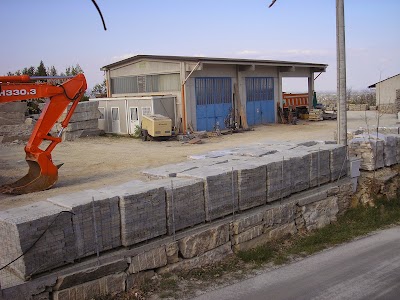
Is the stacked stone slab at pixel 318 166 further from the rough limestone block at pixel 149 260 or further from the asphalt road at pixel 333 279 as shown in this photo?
the rough limestone block at pixel 149 260

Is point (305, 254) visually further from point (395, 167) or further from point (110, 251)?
point (395, 167)

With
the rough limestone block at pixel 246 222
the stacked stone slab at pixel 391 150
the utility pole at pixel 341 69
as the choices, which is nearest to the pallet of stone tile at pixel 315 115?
the stacked stone slab at pixel 391 150

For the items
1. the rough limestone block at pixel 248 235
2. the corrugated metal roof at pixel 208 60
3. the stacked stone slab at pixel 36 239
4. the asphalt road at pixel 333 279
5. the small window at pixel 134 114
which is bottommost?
the asphalt road at pixel 333 279

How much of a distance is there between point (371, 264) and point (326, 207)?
2913mm

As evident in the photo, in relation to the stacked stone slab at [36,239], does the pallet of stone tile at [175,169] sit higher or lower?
higher

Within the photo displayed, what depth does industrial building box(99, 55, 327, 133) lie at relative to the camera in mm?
24219

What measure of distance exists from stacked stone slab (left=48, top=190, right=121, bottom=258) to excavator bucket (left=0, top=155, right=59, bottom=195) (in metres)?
4.67

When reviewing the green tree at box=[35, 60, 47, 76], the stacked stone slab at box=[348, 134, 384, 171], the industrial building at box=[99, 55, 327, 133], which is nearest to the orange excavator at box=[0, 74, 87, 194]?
the stacked stone slab at box=[348, 134, 384, 171]

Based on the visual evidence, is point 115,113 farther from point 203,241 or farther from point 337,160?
point 203,241

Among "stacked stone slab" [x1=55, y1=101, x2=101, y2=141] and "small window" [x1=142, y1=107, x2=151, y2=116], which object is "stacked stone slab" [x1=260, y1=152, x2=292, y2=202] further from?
"stacked stone slab" [x1=55, y1=101, x2=101, y2=141]

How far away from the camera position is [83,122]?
79.6 ft

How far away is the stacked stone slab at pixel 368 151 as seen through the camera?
13.4 metres

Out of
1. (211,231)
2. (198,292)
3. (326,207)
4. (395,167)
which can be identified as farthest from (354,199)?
(198,292)

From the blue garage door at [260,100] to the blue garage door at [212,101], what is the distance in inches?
69.5
